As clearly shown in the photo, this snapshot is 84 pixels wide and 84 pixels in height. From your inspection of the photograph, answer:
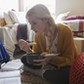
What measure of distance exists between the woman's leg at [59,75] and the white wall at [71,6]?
214cm

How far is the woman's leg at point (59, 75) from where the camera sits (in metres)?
1.35

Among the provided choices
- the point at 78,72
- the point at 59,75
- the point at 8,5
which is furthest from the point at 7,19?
the point at 78,72

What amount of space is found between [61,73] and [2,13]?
2.49 m

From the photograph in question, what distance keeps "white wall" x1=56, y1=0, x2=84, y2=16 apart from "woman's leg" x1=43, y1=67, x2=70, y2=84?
7.03 ft

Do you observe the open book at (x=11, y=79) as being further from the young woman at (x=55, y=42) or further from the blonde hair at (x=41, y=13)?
the blonde hair at (x=41, y=13)

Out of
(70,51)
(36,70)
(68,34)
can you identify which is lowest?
(36,70)

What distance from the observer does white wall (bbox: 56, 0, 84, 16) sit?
10.9ft

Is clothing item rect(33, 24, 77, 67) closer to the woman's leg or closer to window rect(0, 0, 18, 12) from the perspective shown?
the woman's leg

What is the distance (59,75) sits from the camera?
1.36 meters

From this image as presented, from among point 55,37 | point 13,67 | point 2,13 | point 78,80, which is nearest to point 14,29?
point 2,13

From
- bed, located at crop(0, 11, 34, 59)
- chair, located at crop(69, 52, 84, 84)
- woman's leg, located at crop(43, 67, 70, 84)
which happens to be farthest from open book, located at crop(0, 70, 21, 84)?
bed, located at crop(0, 11, 34, 59)

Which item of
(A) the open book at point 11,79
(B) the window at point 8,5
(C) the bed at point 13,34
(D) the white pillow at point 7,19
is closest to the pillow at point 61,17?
(C) the bed at point 13,34

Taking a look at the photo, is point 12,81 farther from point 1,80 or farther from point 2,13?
point 2,13

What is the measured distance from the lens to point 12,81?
851 millimetres
